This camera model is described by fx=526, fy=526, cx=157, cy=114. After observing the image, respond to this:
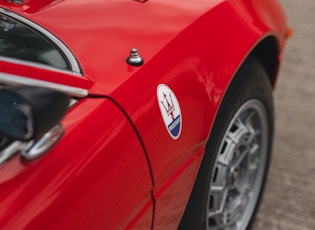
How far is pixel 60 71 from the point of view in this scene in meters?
1.42

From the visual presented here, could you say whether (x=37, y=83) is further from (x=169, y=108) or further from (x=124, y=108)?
(x=169, y=108)

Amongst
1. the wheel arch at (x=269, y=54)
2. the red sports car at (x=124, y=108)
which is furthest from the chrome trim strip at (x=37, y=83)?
the wheel arch at (x=269, y=54)

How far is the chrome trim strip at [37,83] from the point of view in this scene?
4.24 feet

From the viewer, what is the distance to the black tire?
2029 millimetres

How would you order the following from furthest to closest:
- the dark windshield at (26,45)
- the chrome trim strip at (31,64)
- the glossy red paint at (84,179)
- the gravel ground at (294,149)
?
the gravel ground at (294,149), the dark windshield at (26,45), the chrome trim strip at (31,64), the glossy red paint at (84,179)

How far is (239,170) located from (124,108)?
1.22 metres

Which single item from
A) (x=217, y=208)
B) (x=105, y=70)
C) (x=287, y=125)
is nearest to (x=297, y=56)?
(x=287, y=125)

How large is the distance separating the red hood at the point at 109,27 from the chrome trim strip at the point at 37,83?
5cm

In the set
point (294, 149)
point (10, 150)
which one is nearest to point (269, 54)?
point (294, 149)

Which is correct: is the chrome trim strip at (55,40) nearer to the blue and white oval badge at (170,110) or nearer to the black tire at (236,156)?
the blue and white oval badge at (170,110)

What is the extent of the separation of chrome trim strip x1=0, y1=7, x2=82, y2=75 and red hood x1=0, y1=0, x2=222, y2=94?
2 centimetres

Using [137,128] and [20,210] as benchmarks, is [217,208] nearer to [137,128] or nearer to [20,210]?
[137,128]

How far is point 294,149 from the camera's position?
3.43 metres

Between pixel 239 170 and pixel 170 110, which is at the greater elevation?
pixel 170 110
